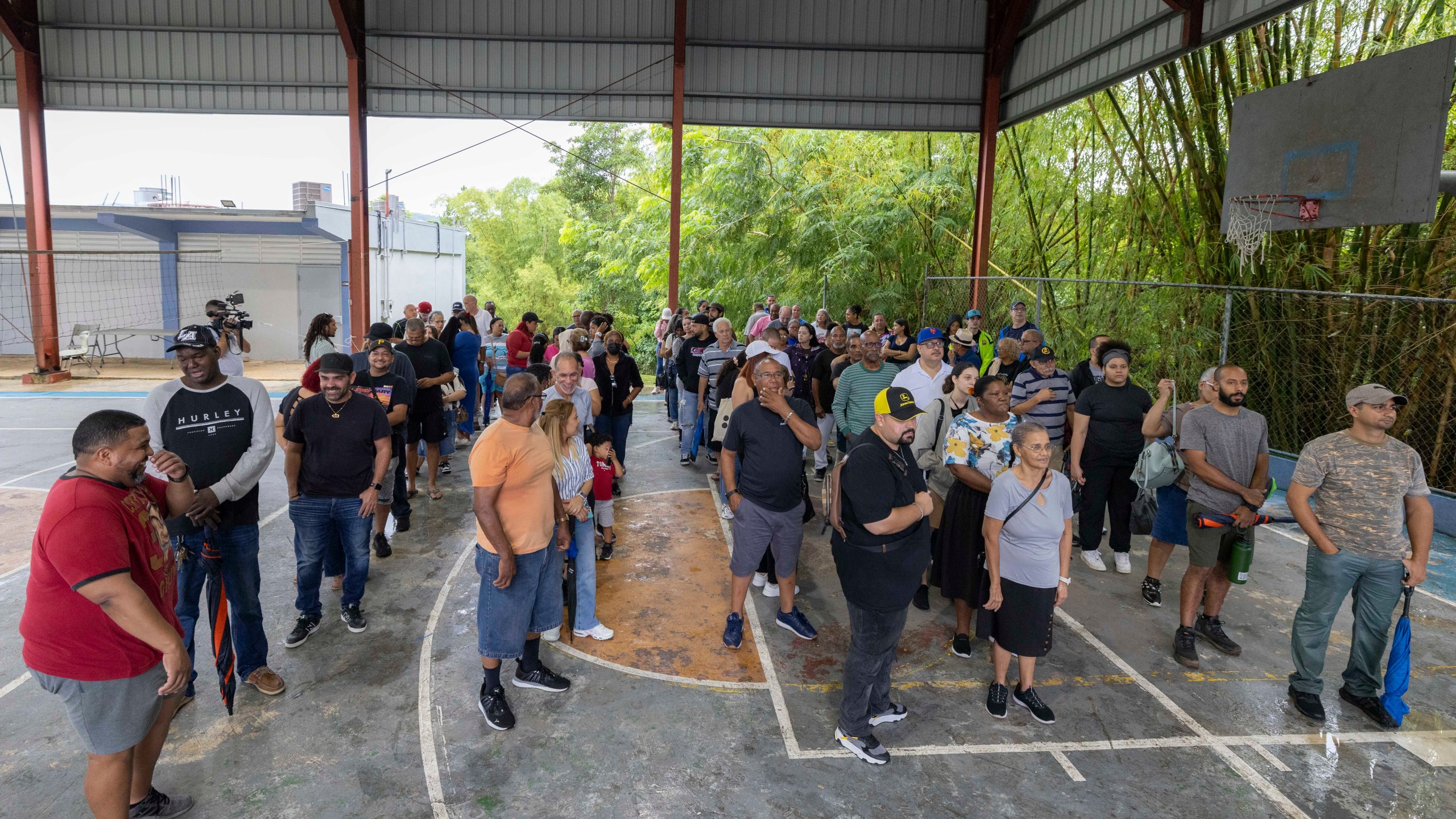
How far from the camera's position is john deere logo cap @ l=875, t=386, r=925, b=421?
361 cm

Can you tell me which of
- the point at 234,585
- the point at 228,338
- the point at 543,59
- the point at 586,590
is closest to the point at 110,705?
the point at 234,585

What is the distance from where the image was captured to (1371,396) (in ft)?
13.4

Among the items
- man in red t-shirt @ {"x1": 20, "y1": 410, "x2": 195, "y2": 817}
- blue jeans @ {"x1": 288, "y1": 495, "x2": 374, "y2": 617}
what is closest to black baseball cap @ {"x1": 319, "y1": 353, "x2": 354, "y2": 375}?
blue jeans @ {"x1": 288, "y1": 495, "x2": 374, "y2": 617}

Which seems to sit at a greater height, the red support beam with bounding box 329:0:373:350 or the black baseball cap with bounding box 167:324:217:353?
the red support beam with bounding box 329:0:373:350

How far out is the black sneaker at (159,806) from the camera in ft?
10.9

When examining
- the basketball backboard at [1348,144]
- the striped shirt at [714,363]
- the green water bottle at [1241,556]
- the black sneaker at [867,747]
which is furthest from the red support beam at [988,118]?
the black sneaker at [867,747]

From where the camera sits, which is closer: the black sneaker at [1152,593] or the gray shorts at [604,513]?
the black sneaker at [1152,593]

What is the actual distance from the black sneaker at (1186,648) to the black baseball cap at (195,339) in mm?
5636

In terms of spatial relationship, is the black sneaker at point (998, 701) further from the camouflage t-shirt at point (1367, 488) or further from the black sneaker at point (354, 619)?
the black sneaker at point (354, 619)

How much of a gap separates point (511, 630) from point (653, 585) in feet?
6.47

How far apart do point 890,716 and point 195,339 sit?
154 inches

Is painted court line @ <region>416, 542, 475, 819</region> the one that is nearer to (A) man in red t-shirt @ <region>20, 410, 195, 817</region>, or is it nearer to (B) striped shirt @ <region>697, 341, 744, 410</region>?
(A) man in red t-shirt @ <region>20, 410, 195, 817</region>

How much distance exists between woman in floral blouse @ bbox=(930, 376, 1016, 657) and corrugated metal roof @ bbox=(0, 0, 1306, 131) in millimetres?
10642

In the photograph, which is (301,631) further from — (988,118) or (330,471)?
(988,118)
